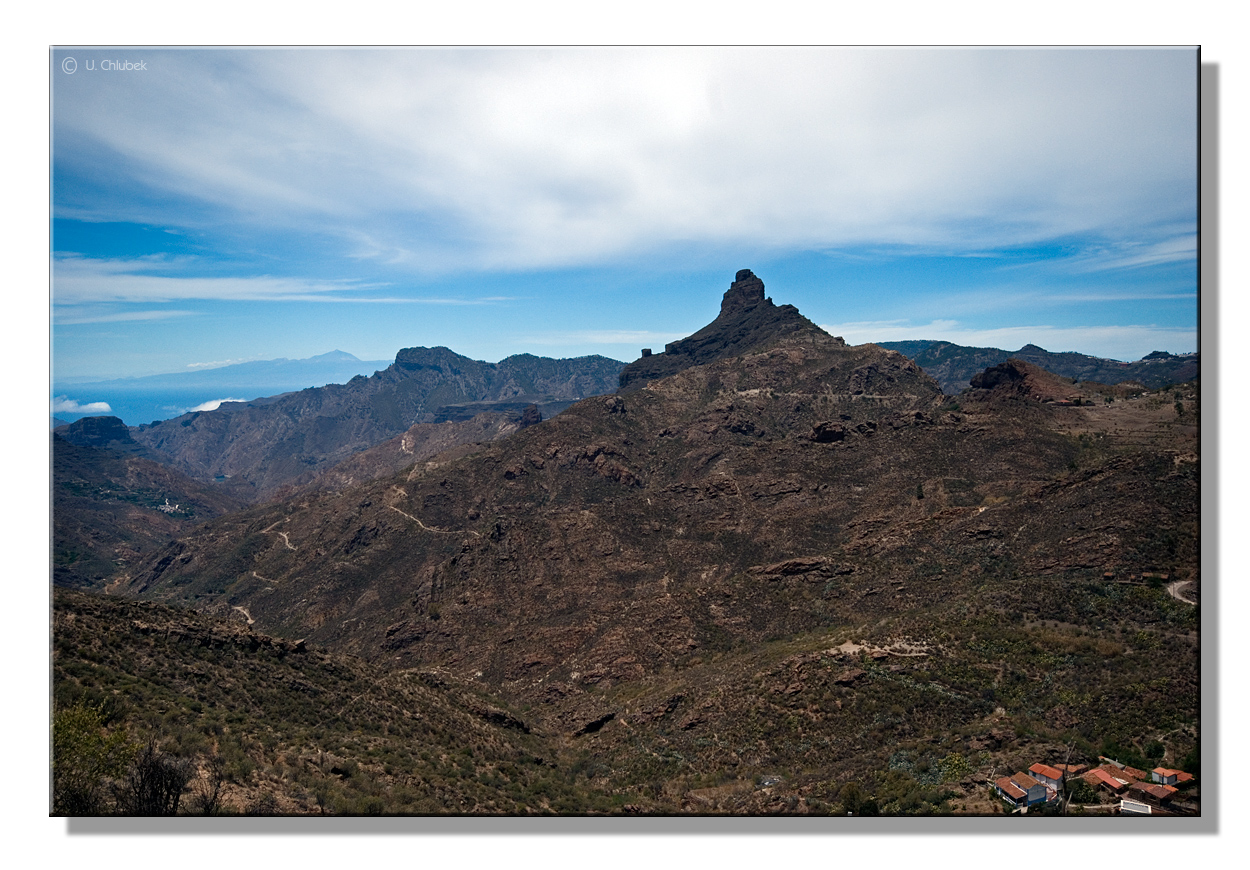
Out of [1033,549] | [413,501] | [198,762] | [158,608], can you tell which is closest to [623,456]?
[413,501]

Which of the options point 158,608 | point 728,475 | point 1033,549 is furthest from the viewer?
point 728,475

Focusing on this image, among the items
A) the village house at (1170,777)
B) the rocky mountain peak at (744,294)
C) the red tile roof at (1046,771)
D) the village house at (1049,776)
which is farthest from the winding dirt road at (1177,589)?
the rocky mountain peak at (744,294)

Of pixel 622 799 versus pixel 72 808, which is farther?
pixel 622 799

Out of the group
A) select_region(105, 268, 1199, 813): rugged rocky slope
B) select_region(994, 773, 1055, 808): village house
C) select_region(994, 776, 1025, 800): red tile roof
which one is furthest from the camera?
select_region(105, 268, 1199, 813): rugged rocky slope

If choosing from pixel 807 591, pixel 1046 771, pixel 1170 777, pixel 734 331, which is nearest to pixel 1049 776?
pixel 1046 771

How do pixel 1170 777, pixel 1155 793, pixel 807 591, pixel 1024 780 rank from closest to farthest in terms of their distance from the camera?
pixel 1155 793 < pixel 1170 777 < pixel 1024 780 < pixel 807 591

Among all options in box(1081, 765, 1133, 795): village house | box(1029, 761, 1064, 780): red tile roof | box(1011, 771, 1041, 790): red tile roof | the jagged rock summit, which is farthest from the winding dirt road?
the jagged rock summit

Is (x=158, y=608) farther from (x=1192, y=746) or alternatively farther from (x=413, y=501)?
(x=413, y=501)

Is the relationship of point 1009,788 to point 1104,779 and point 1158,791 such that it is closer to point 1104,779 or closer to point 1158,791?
point 1104,779

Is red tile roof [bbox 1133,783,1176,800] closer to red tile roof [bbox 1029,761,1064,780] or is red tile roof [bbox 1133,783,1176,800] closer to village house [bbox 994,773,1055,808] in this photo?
red tile roof [bbox 1029,761,1064,780]
